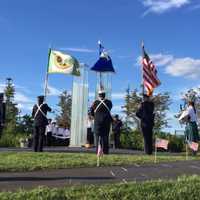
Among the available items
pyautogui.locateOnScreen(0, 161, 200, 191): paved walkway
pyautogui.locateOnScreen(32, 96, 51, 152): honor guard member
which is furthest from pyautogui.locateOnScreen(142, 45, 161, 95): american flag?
pyautogui.locateOnScreen(0, 161, 200, 191): paved walkway

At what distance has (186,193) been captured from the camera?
11453 mm

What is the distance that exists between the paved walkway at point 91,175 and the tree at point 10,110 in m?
21.1

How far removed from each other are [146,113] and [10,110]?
24.0 metres

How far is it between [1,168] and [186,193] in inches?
192

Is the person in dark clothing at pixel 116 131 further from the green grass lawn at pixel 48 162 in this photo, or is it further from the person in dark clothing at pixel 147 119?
the green grass lawn at pixel 48 162

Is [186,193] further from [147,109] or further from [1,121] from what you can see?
[147,109]

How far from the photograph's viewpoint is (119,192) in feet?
36.4

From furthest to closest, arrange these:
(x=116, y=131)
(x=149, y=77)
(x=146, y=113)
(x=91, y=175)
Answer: (x=116, y=131), (x=149, y=77), (x=146, y=113), (x=91, y=175)

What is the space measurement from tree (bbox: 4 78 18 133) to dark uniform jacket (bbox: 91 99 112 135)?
1563 centimetres

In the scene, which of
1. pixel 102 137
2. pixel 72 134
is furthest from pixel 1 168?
pixel 72 134

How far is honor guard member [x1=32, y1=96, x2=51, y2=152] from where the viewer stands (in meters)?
21.9

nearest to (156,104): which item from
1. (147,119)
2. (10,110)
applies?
(10,110)

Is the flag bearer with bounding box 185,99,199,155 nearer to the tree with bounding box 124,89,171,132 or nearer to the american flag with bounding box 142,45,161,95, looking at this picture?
the american flag with bounding box 142,45,161,95

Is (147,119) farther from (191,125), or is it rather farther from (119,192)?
(119,192)
